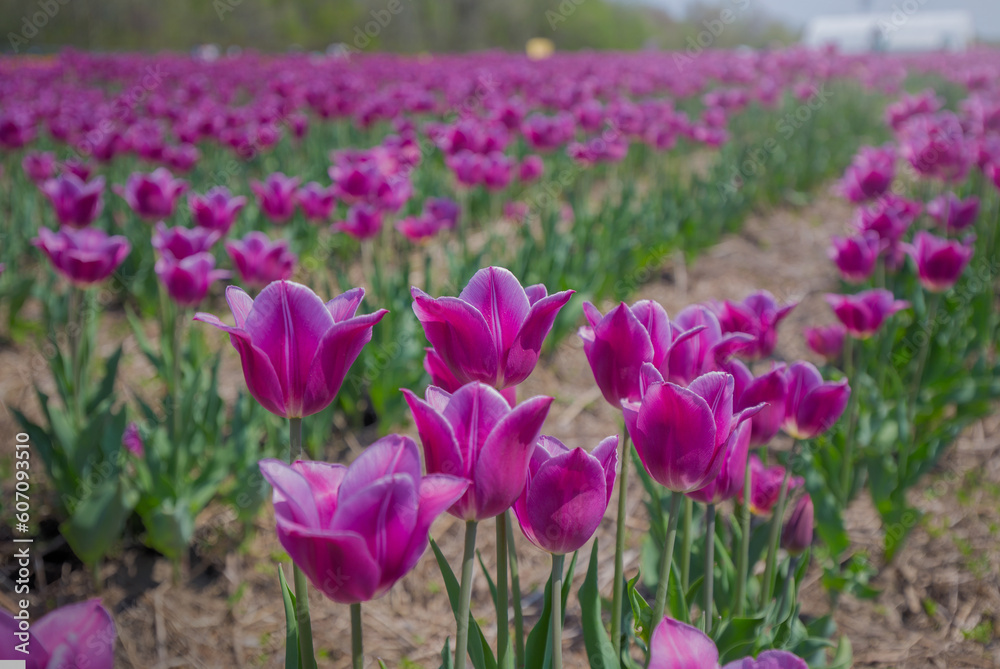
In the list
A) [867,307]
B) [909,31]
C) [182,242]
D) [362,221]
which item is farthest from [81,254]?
[909,31]

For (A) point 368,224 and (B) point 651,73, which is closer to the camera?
(A) point 368,224

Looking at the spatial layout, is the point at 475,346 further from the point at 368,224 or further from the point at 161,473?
the point at 368,224

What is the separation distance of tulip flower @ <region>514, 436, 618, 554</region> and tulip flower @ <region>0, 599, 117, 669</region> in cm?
41

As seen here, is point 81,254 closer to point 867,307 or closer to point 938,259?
point 867,307

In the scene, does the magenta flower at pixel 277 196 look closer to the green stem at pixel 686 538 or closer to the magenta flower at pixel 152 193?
the magenta flower at pixel 152 193

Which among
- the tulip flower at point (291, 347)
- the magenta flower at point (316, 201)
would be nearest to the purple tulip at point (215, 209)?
the magenta flower at point (316, 201)

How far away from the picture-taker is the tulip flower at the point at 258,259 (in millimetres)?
2035

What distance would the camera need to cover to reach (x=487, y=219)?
5.17 metres

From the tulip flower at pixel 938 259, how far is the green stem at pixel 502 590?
1.77 m

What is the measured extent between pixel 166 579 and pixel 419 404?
5.98ft

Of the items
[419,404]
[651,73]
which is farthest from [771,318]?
[651,73]

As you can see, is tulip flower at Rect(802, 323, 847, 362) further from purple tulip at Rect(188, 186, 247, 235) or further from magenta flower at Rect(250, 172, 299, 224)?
magenta flower at Rect(250, 172, 299, 224)

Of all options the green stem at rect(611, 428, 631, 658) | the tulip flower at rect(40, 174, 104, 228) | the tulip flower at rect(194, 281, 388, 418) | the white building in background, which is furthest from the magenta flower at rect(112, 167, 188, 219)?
the white building in background

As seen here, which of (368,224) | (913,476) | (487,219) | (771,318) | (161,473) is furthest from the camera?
(487,219)
